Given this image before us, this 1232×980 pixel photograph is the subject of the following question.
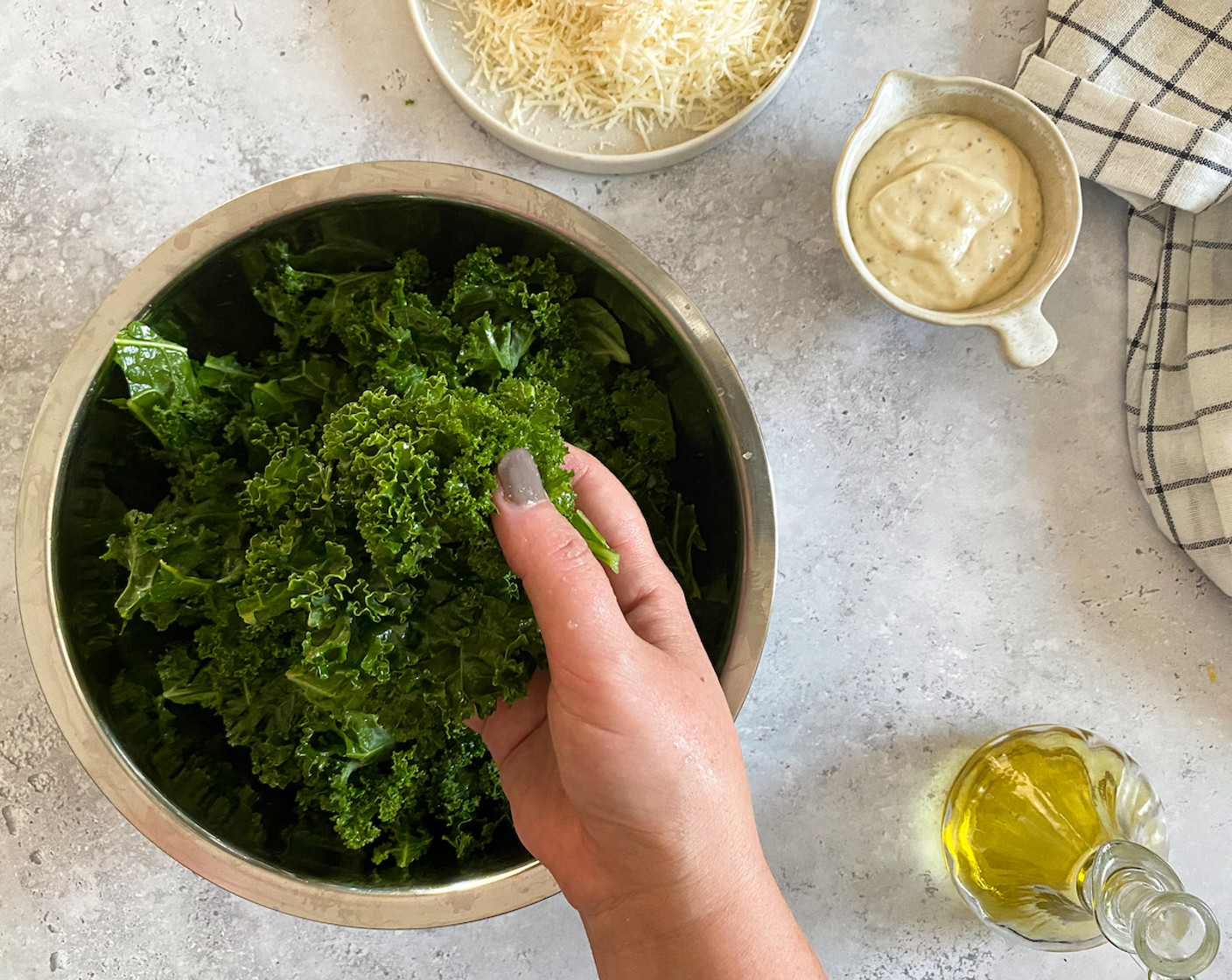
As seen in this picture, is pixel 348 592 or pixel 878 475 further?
pixel 878 475

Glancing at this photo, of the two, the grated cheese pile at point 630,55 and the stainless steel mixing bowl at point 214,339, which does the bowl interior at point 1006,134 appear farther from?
the stainless steel mixing bowl at point 214,339

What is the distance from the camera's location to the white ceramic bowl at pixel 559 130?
146 cm

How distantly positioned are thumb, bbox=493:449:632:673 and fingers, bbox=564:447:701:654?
13 cm

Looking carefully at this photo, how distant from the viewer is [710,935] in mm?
1083

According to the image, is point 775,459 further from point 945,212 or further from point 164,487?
point 164,487

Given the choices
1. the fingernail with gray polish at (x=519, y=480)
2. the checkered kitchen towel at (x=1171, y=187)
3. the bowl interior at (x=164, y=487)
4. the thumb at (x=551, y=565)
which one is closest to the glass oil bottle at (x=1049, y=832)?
the checkered kitchen towel at (x=1171, y=187)

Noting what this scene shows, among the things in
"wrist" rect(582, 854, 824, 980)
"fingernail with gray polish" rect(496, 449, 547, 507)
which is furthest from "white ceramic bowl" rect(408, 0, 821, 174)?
"wrist" rect(582, 854, 824, 980)

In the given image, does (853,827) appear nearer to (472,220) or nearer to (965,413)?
(965,413)

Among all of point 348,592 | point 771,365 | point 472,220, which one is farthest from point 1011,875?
point 472,220

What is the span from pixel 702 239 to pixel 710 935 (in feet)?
3.45

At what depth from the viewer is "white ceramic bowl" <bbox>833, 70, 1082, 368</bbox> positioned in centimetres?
140

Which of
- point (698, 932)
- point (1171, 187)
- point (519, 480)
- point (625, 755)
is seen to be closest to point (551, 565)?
point (519, 480)

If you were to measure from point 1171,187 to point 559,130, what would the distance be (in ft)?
3.26

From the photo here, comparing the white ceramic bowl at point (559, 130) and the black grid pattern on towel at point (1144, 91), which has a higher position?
the white ceramic bowl at point (559, 130)
